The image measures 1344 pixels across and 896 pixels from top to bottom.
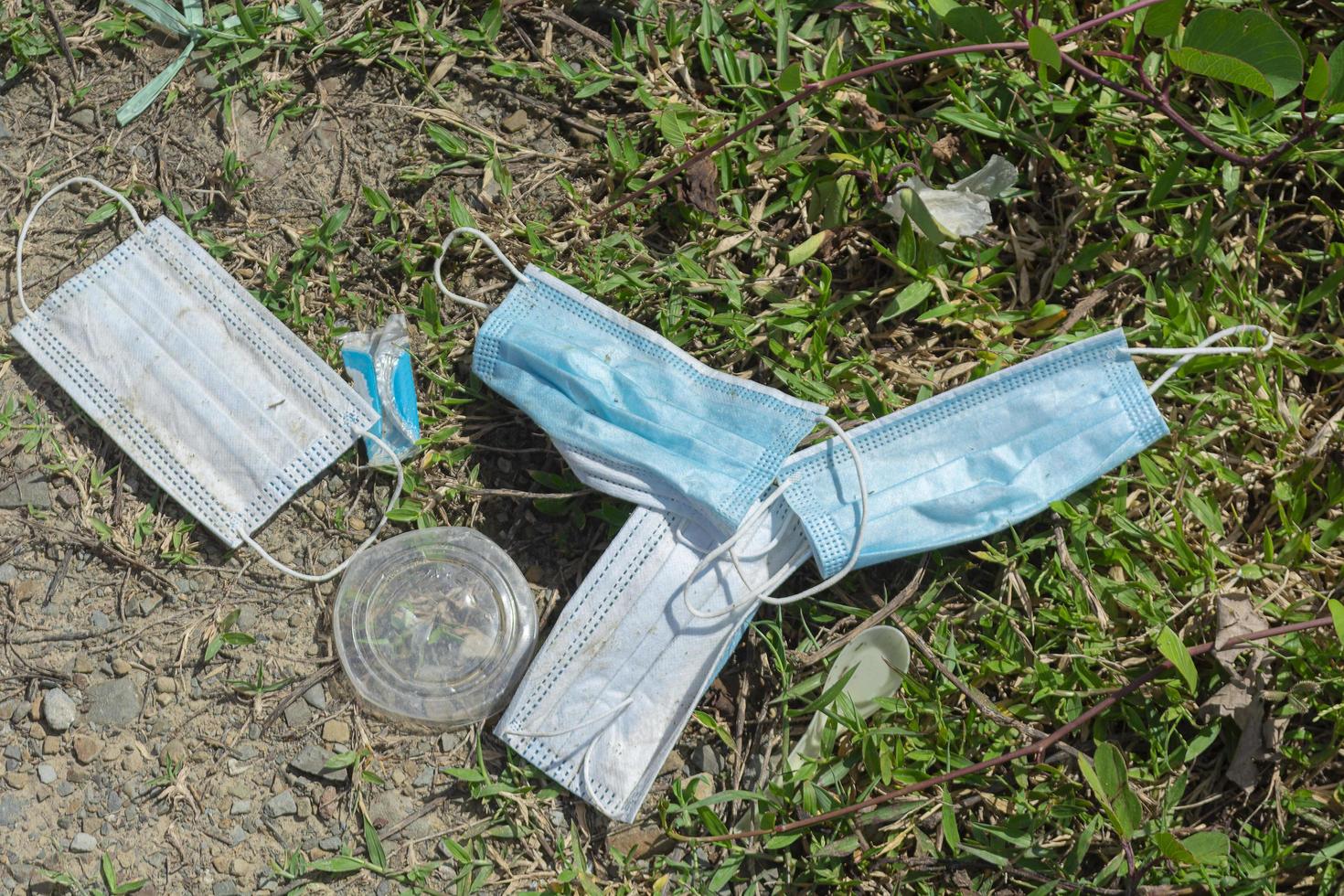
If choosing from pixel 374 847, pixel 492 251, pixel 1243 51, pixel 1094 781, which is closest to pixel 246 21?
pixel 492 251

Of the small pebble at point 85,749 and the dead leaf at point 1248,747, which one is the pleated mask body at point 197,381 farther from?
the dead leaf at point 1248,747

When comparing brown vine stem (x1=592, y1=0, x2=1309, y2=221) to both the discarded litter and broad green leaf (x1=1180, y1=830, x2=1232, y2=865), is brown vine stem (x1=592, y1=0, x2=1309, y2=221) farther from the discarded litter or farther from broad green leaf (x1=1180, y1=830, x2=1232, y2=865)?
broad green leaf (x1=1180, y1=830, x2=1232, y2=865)

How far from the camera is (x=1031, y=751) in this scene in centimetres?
218

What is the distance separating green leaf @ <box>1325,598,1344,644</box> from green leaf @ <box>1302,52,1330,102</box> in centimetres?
102

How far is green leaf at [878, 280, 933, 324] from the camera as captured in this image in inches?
90.7

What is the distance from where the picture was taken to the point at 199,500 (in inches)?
93.6

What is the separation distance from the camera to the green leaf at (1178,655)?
2.06 m

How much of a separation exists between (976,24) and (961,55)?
153mm

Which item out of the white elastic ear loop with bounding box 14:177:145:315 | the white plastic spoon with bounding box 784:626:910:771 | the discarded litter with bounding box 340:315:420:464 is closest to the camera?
the white plastic spoon with bounding box 784:626:910:771

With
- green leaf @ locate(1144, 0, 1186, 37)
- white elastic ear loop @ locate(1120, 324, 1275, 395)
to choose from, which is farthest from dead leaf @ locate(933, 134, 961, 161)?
white elastic ear loop @ locate(1120, 324, 1275, 395)

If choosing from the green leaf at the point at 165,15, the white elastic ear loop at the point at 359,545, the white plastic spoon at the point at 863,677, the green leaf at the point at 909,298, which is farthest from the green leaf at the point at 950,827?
the green leaf at the point at 165,15

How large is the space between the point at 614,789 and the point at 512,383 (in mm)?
912

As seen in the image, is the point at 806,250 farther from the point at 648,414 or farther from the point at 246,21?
the point at 246,21

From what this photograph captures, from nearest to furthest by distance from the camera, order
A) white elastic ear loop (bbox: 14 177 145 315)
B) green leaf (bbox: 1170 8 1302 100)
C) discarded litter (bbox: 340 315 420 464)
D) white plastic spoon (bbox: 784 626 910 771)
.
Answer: green leaf (bbox: 1170 8 1302 100) → white plastic spoon (bbox: 784 626 910 771) → discarded litter (bbox: 340 315 420 464) → white elastic ear loop (bbox: 14 177 145 315)
